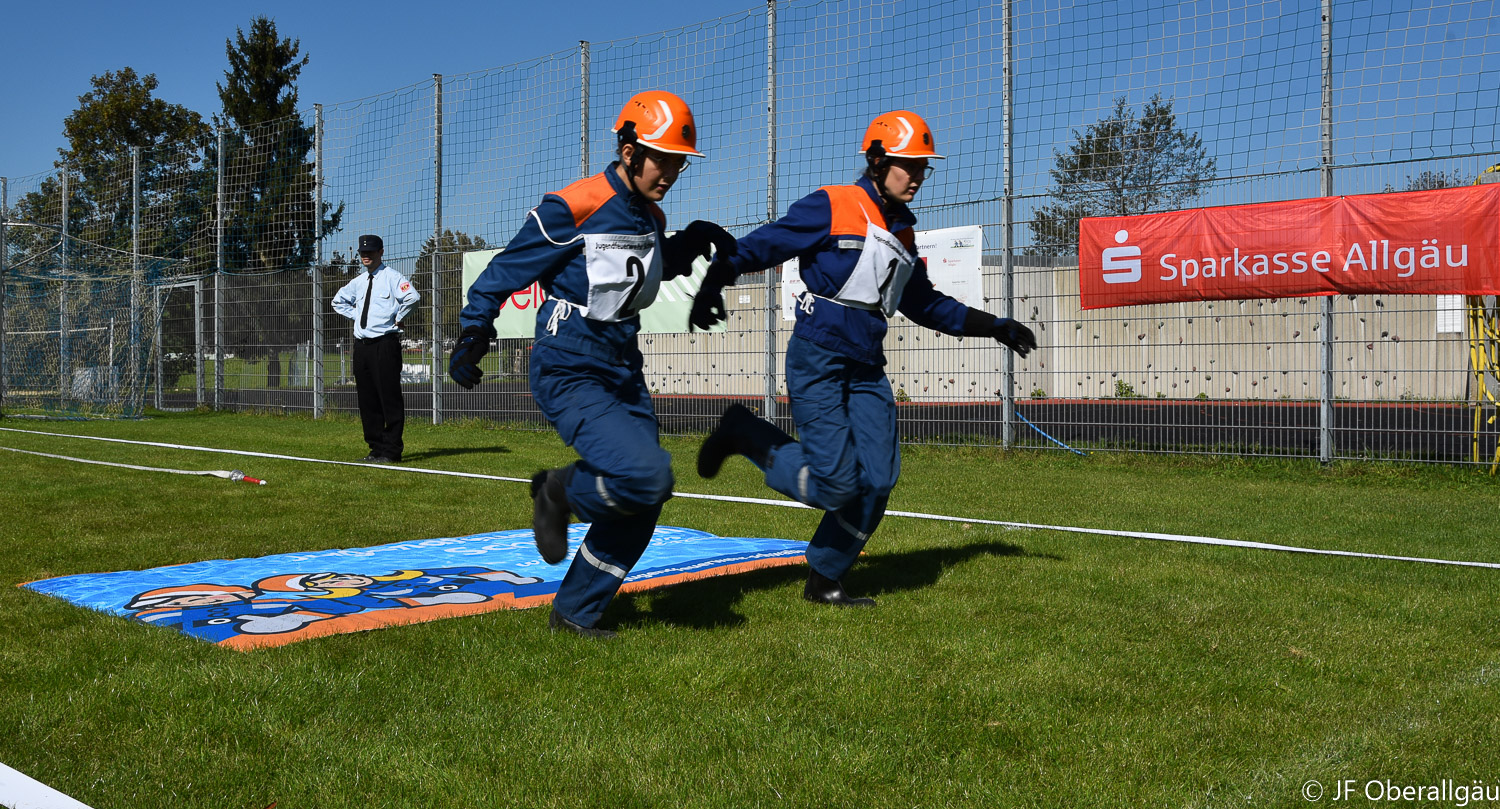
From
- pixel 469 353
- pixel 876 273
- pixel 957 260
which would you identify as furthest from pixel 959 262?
pixel 469 353

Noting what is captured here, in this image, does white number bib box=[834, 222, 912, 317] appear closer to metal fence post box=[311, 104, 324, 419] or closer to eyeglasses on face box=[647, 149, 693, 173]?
eyeglasses on face box=[647, 149, 693, 173]

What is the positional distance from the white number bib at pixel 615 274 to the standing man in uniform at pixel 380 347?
7.31 meters

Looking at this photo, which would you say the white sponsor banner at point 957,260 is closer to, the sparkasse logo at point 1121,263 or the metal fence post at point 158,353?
the sparkasse logo at point 1121,263

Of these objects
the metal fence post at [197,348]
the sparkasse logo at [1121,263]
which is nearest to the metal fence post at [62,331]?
the metal fence post at [197,348]

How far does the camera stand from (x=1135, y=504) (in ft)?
25.9

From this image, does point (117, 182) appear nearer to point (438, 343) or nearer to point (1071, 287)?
point (438, 343)

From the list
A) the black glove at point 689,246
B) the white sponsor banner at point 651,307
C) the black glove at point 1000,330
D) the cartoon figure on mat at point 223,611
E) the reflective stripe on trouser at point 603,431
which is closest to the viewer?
the reflective stripe on trouser at point 603,431

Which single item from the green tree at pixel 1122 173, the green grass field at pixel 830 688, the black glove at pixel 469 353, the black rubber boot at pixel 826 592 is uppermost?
the green tree at pixel 1122 173

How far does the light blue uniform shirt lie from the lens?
10.8m

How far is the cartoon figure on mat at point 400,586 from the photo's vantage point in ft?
14.4

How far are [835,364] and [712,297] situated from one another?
1.82 ft

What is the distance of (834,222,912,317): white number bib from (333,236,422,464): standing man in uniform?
7160 millimetres

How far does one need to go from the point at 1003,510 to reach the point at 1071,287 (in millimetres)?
4225

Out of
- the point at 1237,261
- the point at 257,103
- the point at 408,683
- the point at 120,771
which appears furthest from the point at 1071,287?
the point at 257,103
